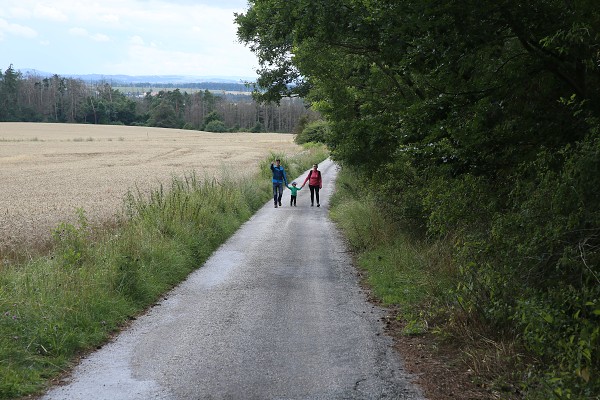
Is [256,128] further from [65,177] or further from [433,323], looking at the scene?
[433,323]

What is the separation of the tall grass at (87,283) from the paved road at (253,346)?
28cm

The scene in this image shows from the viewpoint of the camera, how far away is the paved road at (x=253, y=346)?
593 centimetres

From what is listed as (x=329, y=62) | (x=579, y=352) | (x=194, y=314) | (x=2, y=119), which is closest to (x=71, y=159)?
→ (x=329, y=62)

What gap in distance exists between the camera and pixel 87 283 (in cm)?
855

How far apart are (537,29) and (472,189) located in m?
1.99

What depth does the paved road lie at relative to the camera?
233 inches

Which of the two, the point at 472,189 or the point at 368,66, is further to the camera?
the point at 368,66

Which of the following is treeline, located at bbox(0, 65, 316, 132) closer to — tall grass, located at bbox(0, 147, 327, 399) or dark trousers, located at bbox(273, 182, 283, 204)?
dark trousers, located at bbox(273, 182, 283, 204)

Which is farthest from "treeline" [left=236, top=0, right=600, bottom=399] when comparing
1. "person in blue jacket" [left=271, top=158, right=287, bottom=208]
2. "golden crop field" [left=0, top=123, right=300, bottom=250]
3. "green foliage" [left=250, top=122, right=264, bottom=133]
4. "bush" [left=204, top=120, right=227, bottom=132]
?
"green foliage" [left=250, top=122, right=264, bottom=133]

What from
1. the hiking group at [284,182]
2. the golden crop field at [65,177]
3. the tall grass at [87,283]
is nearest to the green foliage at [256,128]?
the golden crop field at [65,177]

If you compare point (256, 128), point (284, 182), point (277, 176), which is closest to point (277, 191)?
point (284, 182)

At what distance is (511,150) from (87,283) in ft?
18.8

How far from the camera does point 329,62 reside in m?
15.7

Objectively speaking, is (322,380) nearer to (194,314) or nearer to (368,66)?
(194,314)
